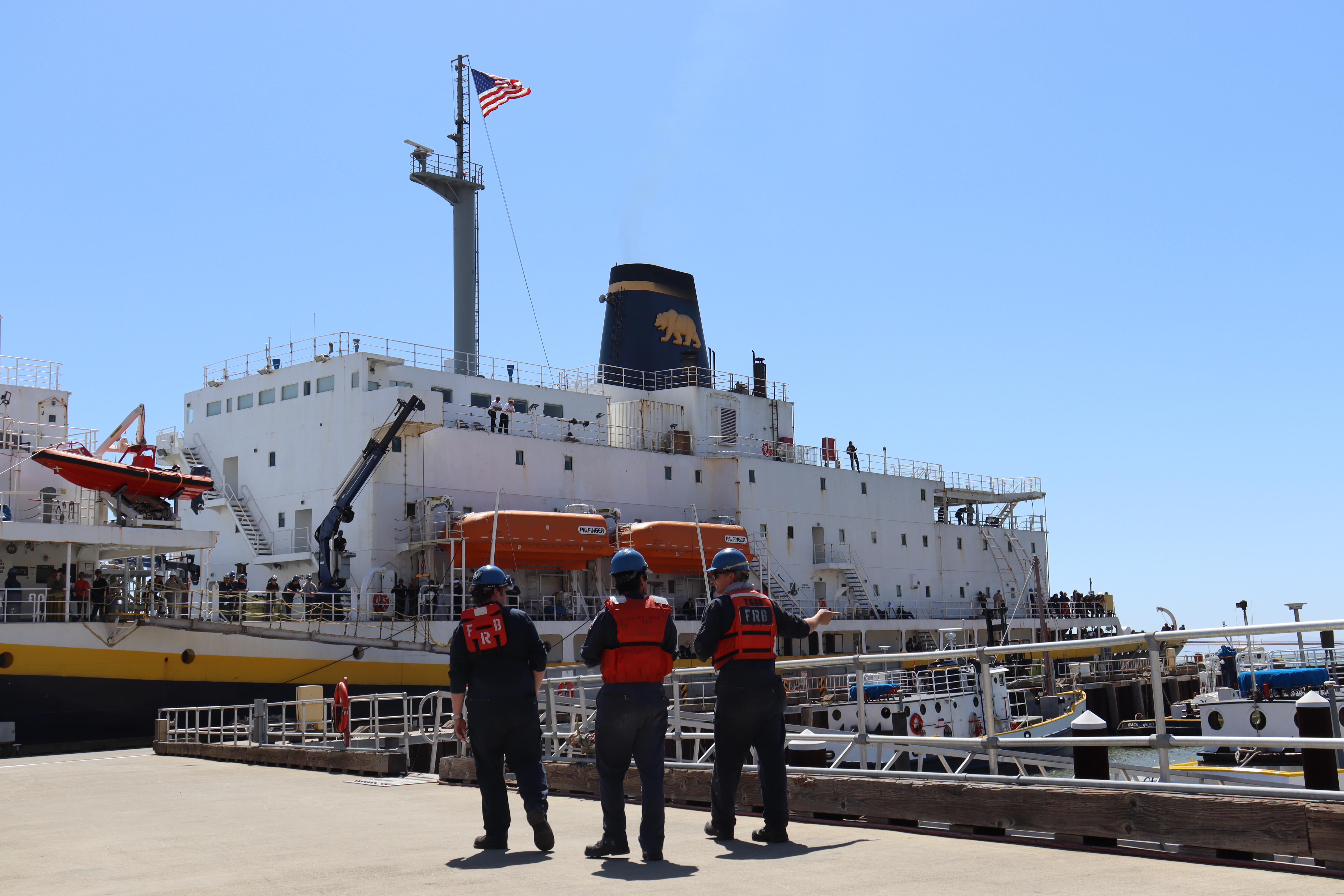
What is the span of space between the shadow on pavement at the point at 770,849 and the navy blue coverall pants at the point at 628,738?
500 millimetres

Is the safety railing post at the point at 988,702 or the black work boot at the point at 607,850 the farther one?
the safety railing post at the point at 988,702

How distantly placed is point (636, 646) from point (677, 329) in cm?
3461

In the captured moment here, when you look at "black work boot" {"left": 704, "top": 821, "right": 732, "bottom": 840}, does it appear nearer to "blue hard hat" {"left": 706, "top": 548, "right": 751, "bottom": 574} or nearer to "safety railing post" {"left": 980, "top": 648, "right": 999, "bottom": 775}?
"blue hard hat" {"left": 706, "top": 548, "right": 751, "bottom": 574}

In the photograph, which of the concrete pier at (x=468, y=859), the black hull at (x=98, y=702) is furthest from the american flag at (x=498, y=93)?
the concrete pier at (x=468, y=859)

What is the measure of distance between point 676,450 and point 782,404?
5382 mm

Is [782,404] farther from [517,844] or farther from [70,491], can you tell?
[517,844]

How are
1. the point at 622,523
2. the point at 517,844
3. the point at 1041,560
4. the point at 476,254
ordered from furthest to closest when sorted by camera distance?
the point at 1041,560 < the point at 476,254 < the point at 622,523 < the point at 517,844

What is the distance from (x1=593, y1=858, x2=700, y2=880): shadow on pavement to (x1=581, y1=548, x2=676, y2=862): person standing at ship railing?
1.25ft

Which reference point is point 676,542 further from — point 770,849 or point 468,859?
point 468,859

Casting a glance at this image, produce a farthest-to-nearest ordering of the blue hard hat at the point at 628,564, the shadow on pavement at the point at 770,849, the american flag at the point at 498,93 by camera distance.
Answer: the american flag at the point at 498,93
the blue hard hat at the point at 628,564
the shadow on pavement at the point at 770,849

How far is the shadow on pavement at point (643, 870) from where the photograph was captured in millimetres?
5707

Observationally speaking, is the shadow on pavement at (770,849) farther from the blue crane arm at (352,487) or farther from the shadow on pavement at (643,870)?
the blue crane arm at (352,487)

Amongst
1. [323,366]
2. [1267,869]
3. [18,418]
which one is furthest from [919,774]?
[323,366]

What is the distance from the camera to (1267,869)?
5383 millimetres
